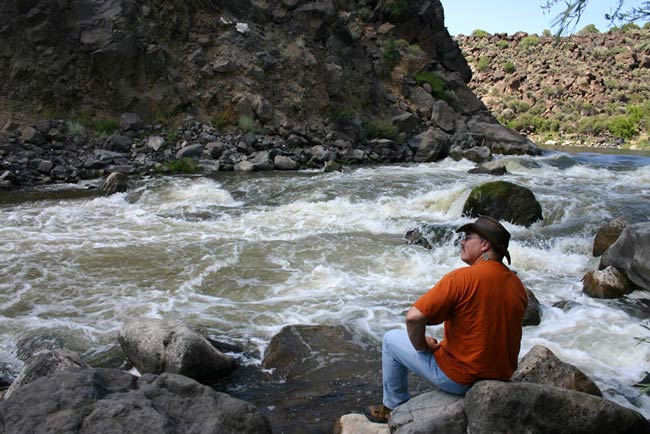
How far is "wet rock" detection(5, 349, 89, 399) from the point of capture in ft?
12.7

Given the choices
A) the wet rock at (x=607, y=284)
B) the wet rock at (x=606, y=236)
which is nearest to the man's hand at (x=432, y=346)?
the wet rock at (x=607, y=284)

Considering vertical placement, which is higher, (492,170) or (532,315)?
(492,170)

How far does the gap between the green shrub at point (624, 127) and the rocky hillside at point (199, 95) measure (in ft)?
81.4

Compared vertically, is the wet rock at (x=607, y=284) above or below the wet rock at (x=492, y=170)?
below

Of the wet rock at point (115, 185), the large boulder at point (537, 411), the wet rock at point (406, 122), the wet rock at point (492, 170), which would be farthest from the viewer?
the wet rock at point (406, 122)

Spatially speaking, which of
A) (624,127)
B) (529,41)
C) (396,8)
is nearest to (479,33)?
(529,41)

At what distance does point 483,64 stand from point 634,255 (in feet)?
241

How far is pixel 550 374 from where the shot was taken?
4.11 metres

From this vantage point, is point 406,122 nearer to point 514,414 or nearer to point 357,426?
point 357,426

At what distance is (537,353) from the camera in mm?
4203

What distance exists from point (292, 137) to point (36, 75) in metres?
9.03

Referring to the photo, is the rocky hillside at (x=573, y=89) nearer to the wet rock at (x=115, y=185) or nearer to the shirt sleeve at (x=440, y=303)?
the wet rock at (x=115, y=185)

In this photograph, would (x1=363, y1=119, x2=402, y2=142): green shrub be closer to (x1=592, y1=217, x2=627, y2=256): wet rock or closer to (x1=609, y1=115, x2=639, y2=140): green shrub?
(x1=592, y1=217, x2=627, y2=256): wet rock

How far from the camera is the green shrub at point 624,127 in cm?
4431
